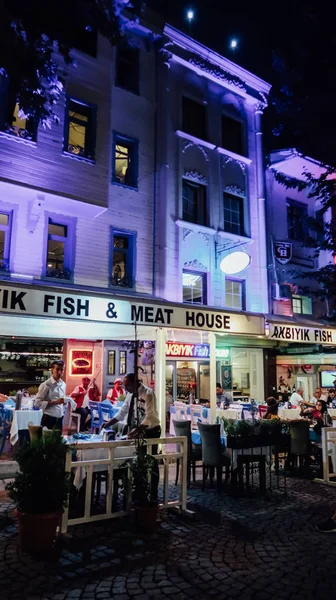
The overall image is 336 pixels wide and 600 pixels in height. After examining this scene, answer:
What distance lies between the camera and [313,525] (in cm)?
616

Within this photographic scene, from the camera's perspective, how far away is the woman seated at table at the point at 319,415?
10.2 meters

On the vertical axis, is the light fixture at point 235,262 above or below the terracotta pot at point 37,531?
above

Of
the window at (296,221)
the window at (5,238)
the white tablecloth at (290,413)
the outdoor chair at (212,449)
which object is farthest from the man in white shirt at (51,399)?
the window at (296,221)

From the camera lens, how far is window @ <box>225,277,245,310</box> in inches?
611

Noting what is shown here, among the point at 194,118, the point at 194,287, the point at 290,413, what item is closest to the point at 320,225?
the point at 194,287

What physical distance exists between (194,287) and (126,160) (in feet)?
15.5

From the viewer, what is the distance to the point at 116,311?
32.5ft

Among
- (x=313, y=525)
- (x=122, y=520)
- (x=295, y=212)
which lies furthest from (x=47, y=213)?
(x=295, y=212)

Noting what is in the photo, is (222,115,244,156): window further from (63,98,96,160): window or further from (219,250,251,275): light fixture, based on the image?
(63,98,96,160): window

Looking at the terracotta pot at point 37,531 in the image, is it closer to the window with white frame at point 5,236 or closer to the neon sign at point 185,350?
the window with white frame at point 5,236

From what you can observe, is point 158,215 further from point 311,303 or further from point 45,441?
point 45,441

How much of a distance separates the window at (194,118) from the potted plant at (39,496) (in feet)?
43.0

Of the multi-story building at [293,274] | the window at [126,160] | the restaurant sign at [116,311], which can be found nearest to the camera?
the restaurant sign at [116,311]

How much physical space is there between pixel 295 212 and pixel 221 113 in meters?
5.20
